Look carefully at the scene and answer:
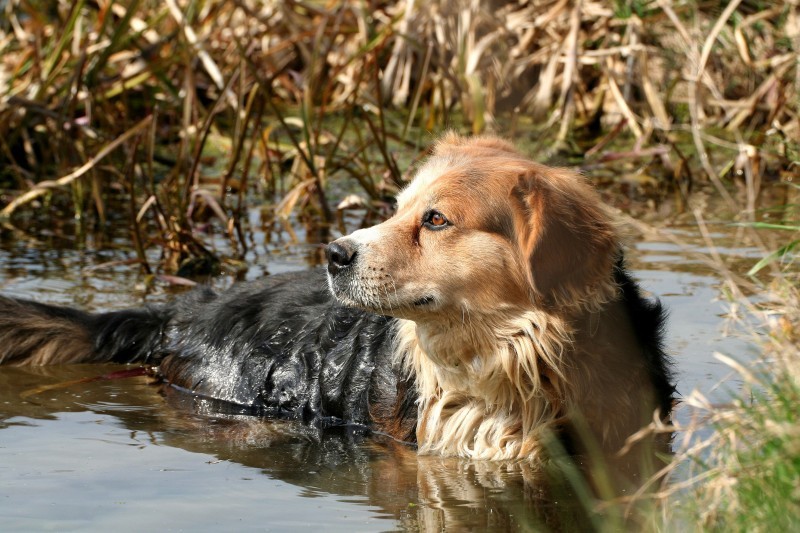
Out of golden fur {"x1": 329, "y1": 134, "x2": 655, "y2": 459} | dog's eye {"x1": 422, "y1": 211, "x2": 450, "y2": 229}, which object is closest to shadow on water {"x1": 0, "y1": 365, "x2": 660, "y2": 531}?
golden fur {"x1": 329, "y1": 134, "x2": 655, "y2": 459}

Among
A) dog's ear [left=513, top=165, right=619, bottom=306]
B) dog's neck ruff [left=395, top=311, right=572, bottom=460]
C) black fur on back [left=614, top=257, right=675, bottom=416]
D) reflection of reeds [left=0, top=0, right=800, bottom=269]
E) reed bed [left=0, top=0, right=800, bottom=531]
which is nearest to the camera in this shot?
dog's ear [left=513, top=165, right=619, bottom=306]

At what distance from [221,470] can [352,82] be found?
6.27 metres

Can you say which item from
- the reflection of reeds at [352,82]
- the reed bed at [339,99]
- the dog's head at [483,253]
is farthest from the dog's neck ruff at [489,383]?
the reflection of reeds at [352,82]

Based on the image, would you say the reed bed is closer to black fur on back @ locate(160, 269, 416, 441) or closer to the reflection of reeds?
the reflection of reeds

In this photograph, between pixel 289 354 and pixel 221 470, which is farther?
pixel 289 354

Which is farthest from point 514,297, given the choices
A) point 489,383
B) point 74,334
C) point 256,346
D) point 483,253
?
point 74,334

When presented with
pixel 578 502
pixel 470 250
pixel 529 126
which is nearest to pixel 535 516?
pixel 578 502

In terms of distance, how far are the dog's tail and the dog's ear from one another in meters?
2.09

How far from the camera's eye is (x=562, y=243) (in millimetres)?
4211

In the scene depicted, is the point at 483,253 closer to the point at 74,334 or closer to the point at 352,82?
the point at 74,334

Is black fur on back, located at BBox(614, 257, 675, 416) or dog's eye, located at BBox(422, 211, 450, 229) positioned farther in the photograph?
black fur on back, located at BBox(614, 257, 675, 416)

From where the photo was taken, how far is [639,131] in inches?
365

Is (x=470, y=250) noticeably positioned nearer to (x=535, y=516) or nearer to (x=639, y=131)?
(x=535, y=516)

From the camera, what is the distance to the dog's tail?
536 centimetres
